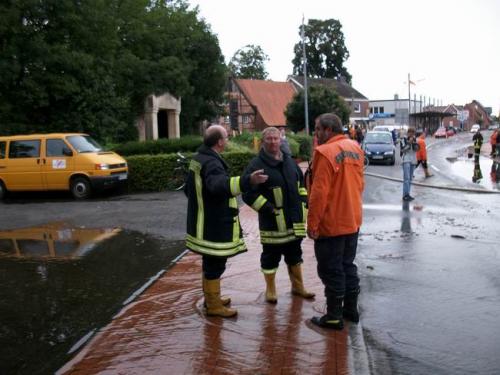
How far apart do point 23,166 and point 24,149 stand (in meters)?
0.50

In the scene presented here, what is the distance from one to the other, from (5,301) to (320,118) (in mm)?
3779

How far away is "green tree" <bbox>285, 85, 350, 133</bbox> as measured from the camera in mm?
44656

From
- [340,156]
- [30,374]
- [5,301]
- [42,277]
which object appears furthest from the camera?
[42,277]

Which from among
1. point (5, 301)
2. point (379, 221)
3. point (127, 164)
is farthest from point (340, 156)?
point (127, 164)

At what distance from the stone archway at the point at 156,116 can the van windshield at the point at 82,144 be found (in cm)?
1425

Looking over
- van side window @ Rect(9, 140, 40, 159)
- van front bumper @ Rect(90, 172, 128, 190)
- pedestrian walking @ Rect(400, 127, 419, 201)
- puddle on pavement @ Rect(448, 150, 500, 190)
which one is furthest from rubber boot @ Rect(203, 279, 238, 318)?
puddle on pavement @ Rect(448, 150, 500, 190)

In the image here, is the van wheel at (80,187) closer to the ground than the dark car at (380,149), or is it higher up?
closer to the ground

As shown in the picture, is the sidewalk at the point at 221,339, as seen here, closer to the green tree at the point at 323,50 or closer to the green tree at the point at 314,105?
the green tree at the point at 314,105

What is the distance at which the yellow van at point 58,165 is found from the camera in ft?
48.5

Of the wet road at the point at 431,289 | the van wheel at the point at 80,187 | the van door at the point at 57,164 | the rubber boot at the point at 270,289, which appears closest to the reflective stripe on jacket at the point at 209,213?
the rubber boot at the point at 270,289

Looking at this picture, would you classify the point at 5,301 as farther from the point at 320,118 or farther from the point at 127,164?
the point at 127,164

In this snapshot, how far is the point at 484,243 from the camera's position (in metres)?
8.26

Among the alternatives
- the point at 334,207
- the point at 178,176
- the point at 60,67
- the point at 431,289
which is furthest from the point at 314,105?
the point at 334,207

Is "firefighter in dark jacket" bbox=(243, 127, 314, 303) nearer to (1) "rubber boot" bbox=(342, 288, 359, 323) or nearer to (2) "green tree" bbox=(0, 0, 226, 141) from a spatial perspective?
(1) "rubber boot" bbox=(342, 288, 359, 323)
